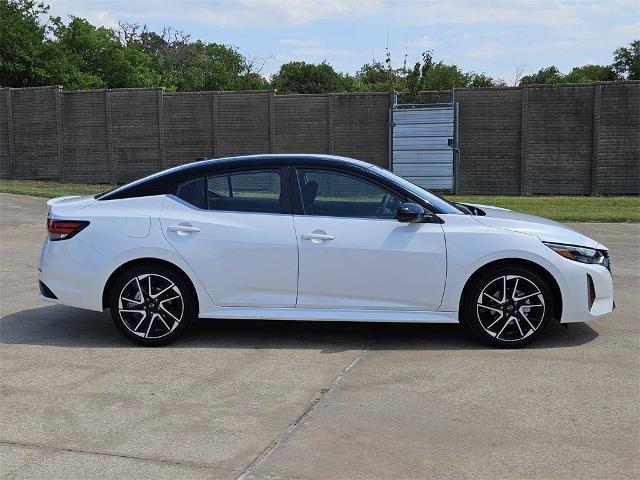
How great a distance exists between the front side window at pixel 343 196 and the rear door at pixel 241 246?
18cm

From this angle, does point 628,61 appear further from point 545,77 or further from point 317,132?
point 317,132

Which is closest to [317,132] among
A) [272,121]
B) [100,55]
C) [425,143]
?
[272,121]

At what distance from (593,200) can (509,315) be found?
14180 mm

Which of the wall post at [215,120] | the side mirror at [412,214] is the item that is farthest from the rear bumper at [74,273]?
the wall post at [215,120]

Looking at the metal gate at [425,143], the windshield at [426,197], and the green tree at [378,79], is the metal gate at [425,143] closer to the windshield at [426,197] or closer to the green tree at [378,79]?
the green tree at [378,79]

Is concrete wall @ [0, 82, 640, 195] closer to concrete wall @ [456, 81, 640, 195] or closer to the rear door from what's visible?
concrete wall @ [456, 81, 640, 195]

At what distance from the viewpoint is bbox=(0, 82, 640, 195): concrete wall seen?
65.9 feet

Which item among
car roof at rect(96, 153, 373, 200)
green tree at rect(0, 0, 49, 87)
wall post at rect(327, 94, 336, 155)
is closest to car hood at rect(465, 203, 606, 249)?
car roof at rect(96, 153, 373, 200)

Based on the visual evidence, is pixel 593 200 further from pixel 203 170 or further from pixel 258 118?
pixel 203 170

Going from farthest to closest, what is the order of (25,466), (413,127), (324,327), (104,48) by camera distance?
(104,48)
(413,127)
(324,327)
(25,466)

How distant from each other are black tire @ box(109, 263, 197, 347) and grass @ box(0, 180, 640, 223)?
10157 millimetres

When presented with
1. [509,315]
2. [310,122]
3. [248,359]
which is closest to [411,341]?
[509,315]

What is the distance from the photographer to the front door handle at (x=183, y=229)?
6.11 m

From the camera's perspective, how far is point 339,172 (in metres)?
6.20
